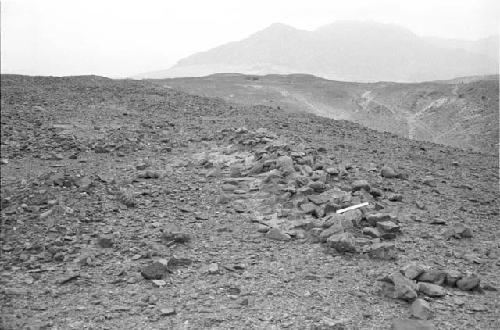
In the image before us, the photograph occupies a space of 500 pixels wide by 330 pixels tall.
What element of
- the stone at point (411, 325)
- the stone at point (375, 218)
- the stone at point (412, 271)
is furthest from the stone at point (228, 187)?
the stone at point (411, 325)

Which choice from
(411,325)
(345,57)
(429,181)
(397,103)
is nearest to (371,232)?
(411,325)

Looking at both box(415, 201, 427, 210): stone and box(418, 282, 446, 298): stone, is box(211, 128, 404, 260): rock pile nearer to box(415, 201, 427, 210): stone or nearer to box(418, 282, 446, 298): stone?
box(415, 201, 427, 210): stone

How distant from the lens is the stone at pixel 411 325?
3869mm

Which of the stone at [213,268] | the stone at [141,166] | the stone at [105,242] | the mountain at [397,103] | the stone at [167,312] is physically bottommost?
the stone at [167,312]

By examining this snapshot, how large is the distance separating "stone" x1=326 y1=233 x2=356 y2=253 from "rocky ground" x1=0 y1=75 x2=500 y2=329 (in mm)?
18

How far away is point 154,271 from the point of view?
5.03 meters

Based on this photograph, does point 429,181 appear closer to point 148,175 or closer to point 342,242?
point 342,242

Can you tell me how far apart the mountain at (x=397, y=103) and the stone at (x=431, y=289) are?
597 inches

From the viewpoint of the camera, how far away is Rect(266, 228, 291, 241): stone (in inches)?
235

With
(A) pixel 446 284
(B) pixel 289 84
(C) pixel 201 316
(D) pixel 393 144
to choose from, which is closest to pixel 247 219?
(C) pixel 201 316

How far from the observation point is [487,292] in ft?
15.3

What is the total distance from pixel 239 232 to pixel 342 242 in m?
1.60

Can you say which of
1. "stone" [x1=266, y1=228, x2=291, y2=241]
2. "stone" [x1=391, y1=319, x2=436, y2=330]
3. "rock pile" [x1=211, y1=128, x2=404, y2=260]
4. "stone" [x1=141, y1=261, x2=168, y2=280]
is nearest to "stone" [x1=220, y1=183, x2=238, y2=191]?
"rock pile" [x1=211, y1=128, x2=404, y2=260]

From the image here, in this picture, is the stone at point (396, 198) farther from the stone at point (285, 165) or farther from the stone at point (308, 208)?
the stone at point (285, 165)
